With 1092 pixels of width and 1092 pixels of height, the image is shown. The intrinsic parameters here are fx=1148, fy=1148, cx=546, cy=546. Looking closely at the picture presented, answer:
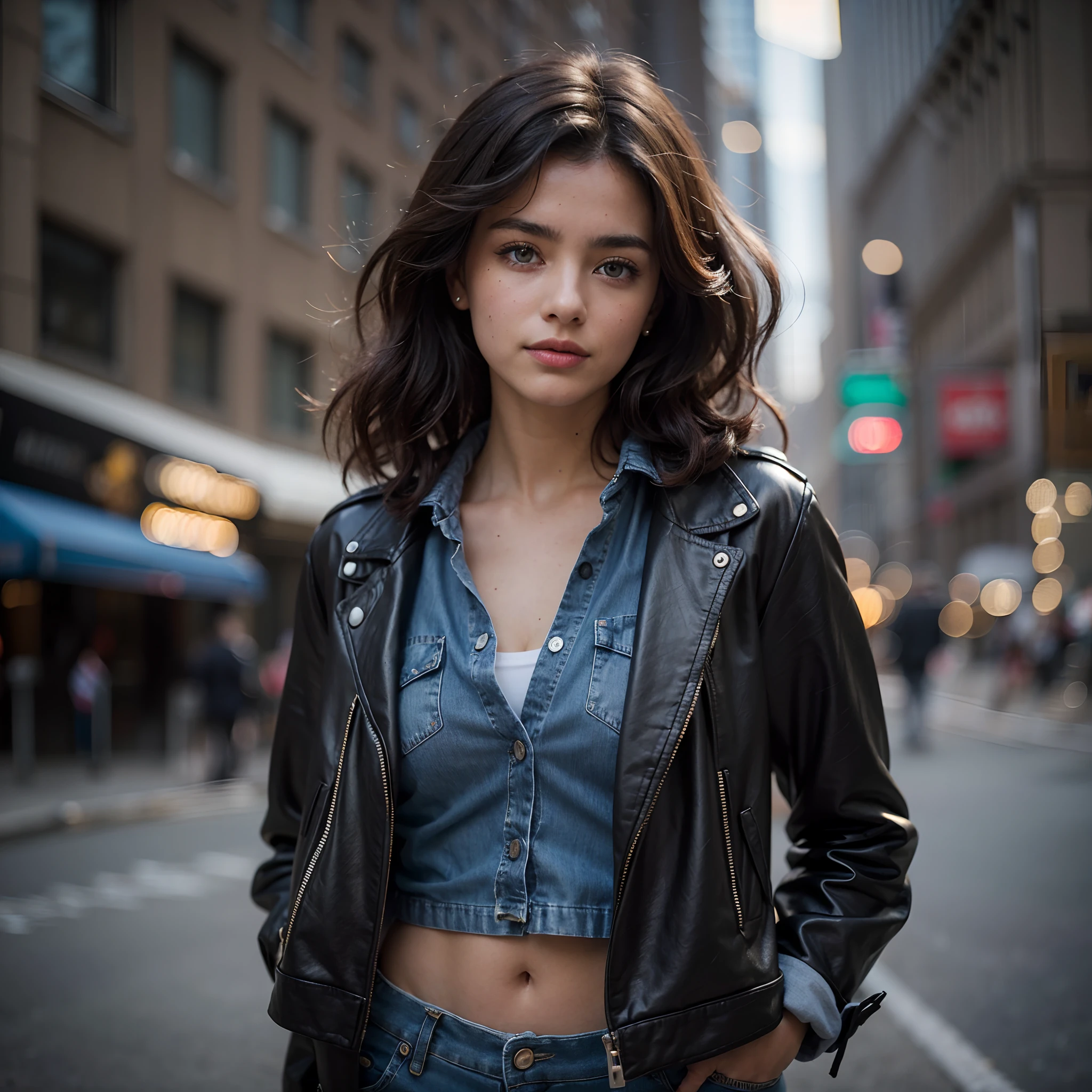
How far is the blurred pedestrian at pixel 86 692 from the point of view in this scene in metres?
13.4

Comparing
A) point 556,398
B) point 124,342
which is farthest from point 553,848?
point 124,342

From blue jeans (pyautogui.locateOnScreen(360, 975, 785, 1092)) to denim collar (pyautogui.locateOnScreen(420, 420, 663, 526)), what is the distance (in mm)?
825

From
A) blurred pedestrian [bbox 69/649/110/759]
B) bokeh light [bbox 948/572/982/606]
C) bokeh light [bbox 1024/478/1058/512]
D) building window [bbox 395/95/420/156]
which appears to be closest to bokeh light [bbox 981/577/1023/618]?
bokeh light [bbox 948/572/982/606]

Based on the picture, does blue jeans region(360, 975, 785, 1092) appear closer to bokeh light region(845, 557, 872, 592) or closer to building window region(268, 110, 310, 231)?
building window region(268, 110, 310, 231)

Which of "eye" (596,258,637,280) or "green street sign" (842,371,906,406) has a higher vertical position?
"green street sign" (842,371,906,406)

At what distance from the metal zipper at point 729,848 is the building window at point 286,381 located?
814 inches

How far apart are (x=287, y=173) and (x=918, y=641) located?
48.2 ft

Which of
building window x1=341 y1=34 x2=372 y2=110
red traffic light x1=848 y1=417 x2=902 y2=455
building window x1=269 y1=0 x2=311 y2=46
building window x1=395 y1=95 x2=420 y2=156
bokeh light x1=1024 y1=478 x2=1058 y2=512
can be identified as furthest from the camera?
red traffic light x1=848 y1=417 x2=902 y2=455

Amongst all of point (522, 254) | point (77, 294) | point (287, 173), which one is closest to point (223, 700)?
point (77, 294)

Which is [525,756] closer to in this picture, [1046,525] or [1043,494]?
[1043,494]

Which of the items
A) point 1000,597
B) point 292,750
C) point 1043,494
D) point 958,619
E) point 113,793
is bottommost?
point 958,619

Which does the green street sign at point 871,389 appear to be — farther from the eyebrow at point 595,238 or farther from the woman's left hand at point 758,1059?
the woman's left hand at point 758,1059

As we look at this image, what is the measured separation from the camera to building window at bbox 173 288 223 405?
61.6ft

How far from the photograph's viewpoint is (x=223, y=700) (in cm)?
1273
